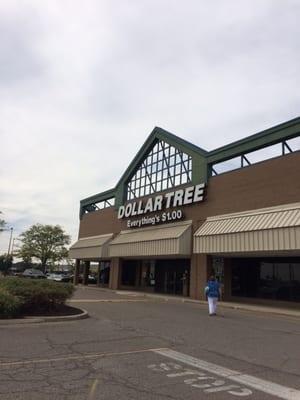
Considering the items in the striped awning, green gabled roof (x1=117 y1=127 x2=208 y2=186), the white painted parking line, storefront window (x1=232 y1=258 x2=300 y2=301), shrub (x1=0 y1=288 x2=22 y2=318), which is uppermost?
green gabled roof (x1=117 y1=127 x2=208 y2=186)

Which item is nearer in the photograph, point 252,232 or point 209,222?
point 252,232

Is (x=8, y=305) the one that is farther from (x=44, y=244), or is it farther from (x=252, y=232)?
(x=44, y=244)

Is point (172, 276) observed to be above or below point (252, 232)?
below

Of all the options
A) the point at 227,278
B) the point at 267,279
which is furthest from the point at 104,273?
the point at 267,279

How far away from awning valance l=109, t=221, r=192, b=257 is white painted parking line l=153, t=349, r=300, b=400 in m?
19.9

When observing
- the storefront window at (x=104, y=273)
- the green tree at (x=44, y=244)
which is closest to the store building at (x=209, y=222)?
the storefront window at (x=104, y=273)

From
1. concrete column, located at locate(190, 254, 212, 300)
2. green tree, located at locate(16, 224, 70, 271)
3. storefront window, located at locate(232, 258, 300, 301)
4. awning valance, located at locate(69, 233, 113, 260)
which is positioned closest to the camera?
storefront window, located at locate(232, 258, 300, 301)

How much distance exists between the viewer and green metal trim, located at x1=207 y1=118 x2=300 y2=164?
75.8 ft

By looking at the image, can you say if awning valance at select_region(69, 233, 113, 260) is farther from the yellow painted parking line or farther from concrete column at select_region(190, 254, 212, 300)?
the yellow painted parking line

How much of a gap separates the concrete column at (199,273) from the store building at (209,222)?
7 centimetres

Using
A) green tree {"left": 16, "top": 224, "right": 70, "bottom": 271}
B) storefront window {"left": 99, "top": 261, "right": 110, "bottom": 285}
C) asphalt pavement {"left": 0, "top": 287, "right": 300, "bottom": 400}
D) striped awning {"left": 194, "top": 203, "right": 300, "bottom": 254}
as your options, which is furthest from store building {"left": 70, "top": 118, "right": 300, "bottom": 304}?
green tree {"left": 16, "top": 224, "right": 70, "bottom": 271}

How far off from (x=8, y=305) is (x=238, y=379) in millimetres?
8149

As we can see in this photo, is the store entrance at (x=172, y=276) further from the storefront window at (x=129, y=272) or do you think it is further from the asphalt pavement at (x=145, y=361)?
the asphalt pavement at (x=145, y=361)

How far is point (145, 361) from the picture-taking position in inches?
322
